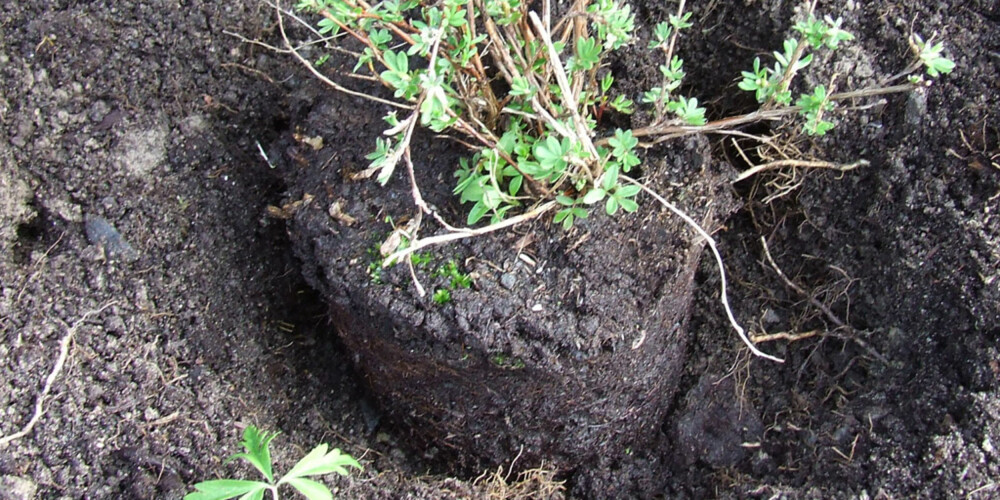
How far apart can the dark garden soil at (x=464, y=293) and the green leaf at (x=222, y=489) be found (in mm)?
243

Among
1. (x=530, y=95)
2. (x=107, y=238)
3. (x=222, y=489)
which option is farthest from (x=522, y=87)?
(x=107, y=238)

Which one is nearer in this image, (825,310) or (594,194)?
(594,194)

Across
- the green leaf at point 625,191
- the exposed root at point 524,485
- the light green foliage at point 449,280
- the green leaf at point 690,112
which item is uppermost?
the green leaf at point 690,112

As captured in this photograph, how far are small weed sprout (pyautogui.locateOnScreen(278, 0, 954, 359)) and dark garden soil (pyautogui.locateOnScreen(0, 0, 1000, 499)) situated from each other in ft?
0.36

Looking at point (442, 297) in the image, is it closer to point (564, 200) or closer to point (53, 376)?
point (564, 200)

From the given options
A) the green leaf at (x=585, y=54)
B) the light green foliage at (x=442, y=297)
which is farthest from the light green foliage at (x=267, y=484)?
the green leaf at (x=585, y=54)

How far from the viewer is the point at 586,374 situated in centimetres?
170

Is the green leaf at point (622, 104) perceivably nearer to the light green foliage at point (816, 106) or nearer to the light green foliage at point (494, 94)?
the light green foliage at point (494, 94)

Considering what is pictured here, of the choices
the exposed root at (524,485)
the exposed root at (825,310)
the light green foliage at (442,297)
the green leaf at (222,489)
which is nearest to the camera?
the green leaf at (222,489)

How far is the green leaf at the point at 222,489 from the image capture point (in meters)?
1.40

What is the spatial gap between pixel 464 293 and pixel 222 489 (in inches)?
23.2

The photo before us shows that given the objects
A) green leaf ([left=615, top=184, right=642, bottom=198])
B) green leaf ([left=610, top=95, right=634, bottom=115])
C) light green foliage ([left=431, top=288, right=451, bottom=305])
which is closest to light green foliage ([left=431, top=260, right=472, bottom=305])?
light green foliage ([left=431, top=288, right=451, bottom=305])

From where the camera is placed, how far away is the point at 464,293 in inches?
64.2

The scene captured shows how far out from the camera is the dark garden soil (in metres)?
1.63
